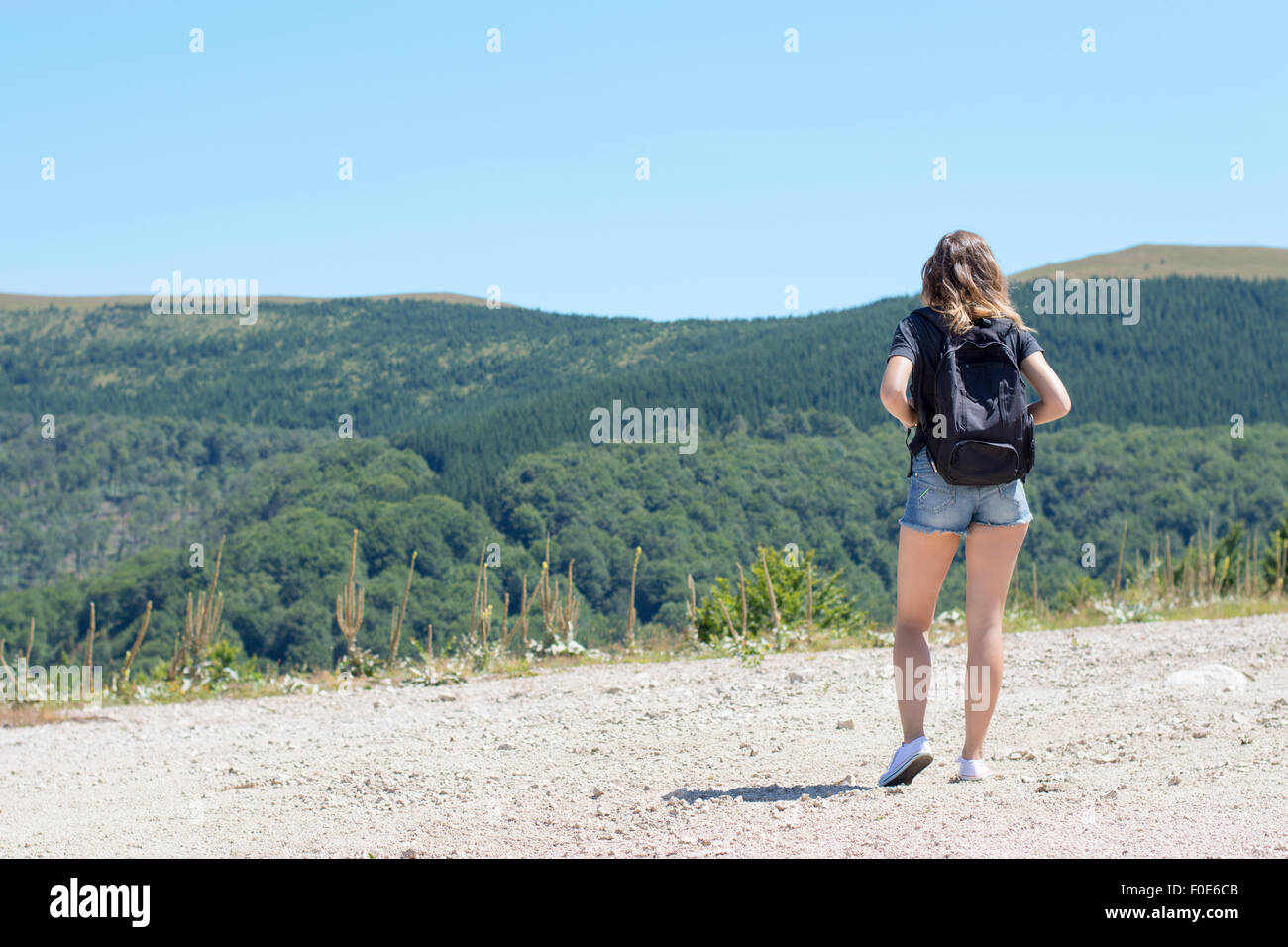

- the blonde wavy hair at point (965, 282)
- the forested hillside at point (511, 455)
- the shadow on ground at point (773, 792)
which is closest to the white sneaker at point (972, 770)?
the shadow on ground at point (773, 792)

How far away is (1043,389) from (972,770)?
1259 millimetres

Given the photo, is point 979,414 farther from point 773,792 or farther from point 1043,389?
point 773,792

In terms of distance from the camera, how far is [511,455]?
81.8 metres

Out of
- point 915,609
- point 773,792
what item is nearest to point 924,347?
point 915,609

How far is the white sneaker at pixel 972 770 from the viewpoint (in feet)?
11.8

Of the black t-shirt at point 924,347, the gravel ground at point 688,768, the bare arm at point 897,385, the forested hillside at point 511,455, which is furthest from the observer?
the forested hillside at point 511,455

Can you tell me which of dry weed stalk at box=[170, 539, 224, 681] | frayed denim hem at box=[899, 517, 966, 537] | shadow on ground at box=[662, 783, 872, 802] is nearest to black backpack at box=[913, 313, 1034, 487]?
frayed denim hem at box=[899, 517, 966, 537]

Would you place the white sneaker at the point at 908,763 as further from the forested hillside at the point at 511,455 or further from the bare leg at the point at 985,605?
the forested hillside at the point at 511,455

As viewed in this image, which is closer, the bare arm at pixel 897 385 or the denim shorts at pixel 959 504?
the bare arm at pixel 897 385

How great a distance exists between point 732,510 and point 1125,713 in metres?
62.4

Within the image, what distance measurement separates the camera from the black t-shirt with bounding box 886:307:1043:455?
3391 mm

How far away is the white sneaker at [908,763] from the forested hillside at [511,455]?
13.7 meters

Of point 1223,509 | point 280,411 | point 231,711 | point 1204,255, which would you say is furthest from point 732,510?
point 1204,255

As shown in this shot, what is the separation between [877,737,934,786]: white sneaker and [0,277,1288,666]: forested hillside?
45.1 ft
